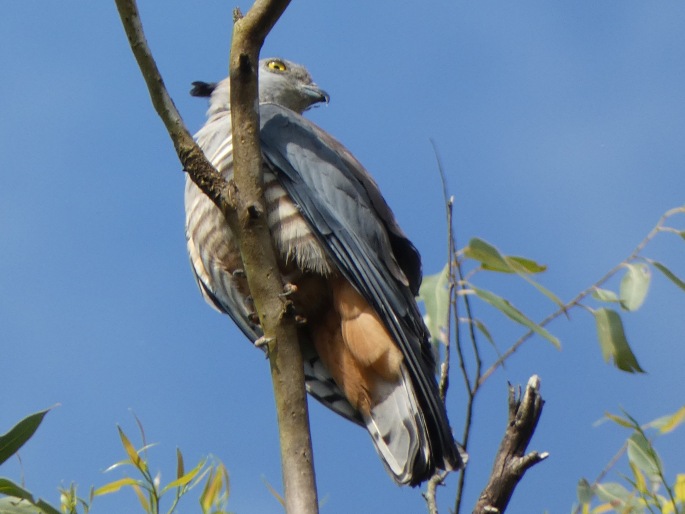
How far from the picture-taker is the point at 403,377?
3271 millimetres

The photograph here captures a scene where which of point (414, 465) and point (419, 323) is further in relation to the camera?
point (419, 323)

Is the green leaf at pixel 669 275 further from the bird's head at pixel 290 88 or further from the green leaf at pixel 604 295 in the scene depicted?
the bird's head at pixel 290 88

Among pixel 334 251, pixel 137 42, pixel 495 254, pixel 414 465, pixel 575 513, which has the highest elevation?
pixel 137 42

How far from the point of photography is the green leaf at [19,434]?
2.39 metres

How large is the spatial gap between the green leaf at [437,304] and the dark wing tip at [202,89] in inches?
109

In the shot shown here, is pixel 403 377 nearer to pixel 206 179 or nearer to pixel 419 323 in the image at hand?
pixel 419 323

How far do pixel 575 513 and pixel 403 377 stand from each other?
77 centimetres

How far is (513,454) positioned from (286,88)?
3247 mm

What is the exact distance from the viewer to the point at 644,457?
273 cm

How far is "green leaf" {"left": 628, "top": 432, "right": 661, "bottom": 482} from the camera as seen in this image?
106 inches

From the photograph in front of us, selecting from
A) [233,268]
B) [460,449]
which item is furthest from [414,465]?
[233,268]

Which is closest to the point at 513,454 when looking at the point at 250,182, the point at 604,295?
the point at 604,295

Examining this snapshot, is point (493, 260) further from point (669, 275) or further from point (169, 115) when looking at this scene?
point (169, 115)

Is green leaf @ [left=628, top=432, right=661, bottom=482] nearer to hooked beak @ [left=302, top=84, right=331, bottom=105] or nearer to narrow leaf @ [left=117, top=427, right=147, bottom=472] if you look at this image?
narrow leaf @ [left=117, top=427, right=147, bottom=472]
